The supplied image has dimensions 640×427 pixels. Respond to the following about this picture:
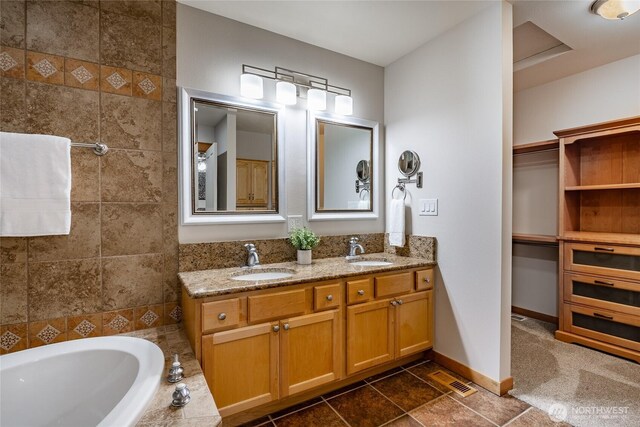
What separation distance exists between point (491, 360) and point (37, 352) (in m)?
2.47

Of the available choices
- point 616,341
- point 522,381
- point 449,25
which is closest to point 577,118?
point 449,25

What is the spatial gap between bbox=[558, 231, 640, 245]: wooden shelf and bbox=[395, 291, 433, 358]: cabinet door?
4.45 ft

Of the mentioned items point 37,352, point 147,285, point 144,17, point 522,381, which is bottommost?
point 522,381

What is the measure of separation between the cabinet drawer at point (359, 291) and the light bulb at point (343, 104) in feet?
4.34

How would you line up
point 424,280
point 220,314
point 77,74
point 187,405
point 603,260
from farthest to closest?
point 603,260
point 424,280
point 77,74
point 220,314
point 187,405

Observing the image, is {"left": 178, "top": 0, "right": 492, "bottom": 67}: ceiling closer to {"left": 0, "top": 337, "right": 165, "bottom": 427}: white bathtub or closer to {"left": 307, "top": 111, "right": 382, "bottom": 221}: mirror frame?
{"left": 307, "top": 111, "right": 382, "bottom": 221}: mirror frame

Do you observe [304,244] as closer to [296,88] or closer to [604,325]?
[296,88]

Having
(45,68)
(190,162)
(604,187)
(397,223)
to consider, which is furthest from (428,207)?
(45,68)

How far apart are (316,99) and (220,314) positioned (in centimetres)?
163

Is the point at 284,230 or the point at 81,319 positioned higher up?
the point at 284,230

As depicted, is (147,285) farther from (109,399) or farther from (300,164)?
(300,164)

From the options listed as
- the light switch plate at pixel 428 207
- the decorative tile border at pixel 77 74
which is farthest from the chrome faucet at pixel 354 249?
the decorative tile border at pixel 77 74

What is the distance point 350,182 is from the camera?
2.62 meters

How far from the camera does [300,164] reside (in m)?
2.35
